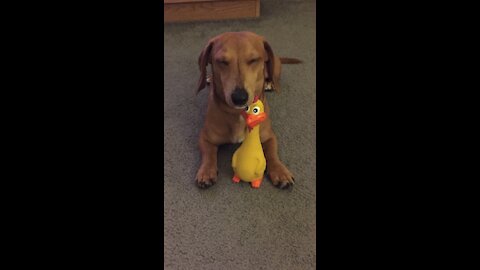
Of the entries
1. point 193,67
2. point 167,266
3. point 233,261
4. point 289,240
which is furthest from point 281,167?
point 193,67

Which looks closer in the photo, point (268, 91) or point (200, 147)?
point (200, 147)

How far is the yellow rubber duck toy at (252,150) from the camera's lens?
1.33 m

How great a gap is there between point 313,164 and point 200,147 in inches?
20.3

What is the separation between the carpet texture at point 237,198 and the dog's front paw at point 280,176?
0.03 metres

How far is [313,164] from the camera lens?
5.05 ft

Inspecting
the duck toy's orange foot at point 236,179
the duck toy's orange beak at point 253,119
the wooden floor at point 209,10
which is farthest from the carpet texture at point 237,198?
the wooden floor at point 209,10

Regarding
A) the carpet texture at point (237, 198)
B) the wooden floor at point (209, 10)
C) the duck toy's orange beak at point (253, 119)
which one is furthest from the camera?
the wooden floor at point (209, 10)

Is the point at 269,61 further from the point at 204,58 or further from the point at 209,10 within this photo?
the point at 209,10

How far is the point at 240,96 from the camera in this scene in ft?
4.20

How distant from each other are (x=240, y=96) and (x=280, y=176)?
0.38 meters

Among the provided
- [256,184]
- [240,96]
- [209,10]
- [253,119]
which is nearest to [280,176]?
[256,184]

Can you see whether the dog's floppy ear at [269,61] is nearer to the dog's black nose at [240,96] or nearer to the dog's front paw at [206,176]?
the dog's black nose at [240,96]
